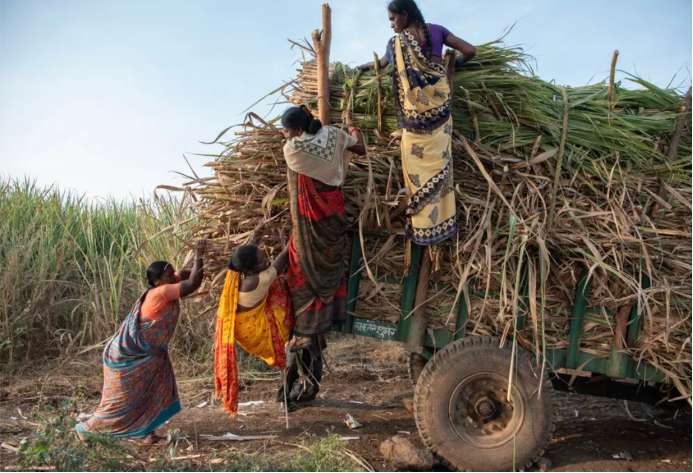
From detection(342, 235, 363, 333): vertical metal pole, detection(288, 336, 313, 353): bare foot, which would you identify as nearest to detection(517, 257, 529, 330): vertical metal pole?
detection(342, 235, 363, 333): vertical metal pole

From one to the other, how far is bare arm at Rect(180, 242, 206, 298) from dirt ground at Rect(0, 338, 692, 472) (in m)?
0.91

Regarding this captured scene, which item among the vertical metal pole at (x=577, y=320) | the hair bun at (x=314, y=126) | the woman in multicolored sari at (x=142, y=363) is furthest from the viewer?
the woman in multicolored sari at (x=142, y=363)

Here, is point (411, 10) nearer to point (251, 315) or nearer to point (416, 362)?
point (251, 315)

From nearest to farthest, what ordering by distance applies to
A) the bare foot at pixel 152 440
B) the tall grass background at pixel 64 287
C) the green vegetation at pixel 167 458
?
1. the green vegetation at pixel 167 458
2. the bare foot at pixel 152 440
3. the tall grass background at pixel 64 287

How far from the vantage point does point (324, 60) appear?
11.4 ft

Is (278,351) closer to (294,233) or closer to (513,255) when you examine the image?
(294,233)

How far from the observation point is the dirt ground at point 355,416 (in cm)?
345

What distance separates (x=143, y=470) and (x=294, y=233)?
5.93ft

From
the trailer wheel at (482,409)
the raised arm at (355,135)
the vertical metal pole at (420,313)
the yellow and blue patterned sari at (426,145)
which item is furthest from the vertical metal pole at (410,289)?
the raised arm at (355,135)

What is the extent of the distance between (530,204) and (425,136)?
0.82 m

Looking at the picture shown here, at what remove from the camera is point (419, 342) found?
131 inches

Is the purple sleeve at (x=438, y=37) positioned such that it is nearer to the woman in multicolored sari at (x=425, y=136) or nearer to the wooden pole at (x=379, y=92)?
the woman in multicolored sari at (x=425, y=136)

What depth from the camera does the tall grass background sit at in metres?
5.96

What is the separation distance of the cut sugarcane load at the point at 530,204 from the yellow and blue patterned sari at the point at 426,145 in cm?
13
